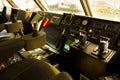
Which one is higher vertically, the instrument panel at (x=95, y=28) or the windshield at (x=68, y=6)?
the windshield at (x=68, y=6)

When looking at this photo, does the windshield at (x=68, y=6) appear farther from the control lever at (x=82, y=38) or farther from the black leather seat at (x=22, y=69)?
the black leather seat at (x=22, y=69)

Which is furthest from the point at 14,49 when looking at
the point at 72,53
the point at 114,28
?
the point at 114,28

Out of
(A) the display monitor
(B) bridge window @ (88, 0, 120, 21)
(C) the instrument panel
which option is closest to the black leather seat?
(C) the instrument panel

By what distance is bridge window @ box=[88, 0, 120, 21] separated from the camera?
90.4 inches

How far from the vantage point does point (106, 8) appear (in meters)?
2.50

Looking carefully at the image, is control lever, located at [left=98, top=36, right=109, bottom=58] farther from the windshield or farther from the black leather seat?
the windshield

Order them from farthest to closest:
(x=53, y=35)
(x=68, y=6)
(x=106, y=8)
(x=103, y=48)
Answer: (x=68, y=6) → (x=106, y=8) → (x=53, y=35) → (x=103, y=48)

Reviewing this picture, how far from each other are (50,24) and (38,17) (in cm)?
28

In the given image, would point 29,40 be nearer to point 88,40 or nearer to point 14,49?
point 14,49

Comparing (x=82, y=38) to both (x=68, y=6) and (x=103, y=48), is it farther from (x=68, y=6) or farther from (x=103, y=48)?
(x=68, y=6)

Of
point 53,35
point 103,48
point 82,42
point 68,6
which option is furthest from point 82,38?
point 68,6

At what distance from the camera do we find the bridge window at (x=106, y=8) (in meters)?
2.30

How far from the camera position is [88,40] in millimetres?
1752

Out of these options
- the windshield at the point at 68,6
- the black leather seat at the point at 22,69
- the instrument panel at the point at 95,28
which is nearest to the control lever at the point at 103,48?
the instrument panel at the point at 95,28
